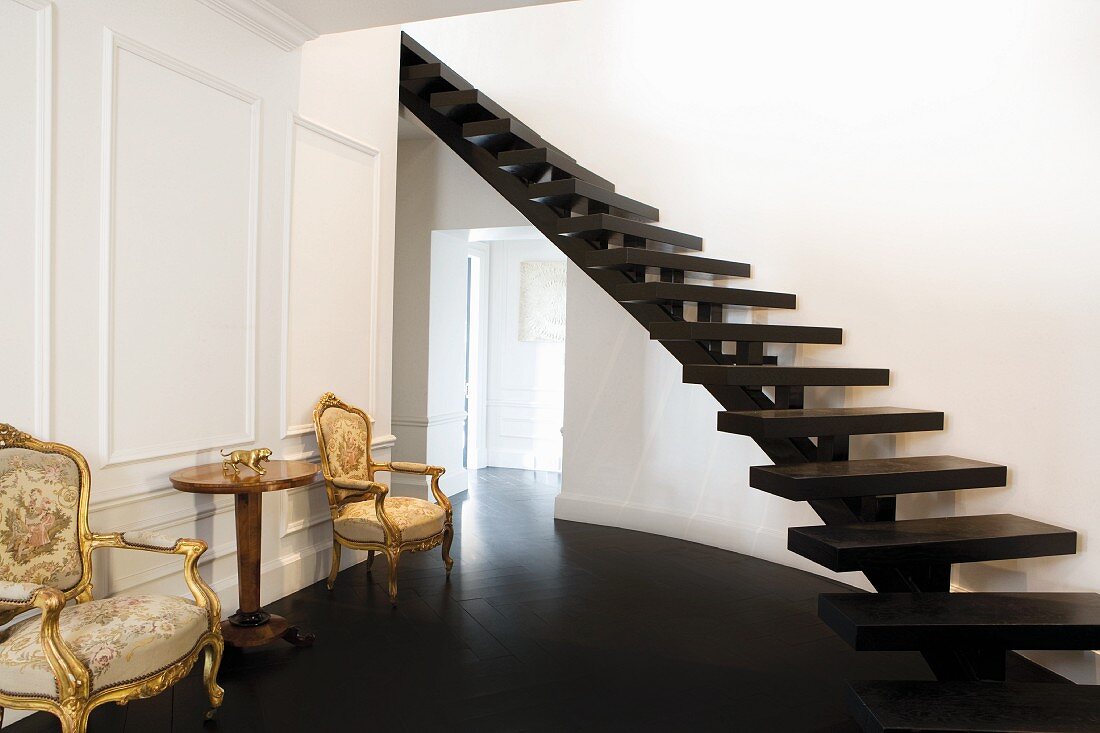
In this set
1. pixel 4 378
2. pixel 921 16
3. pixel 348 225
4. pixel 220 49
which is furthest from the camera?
pixel 348 225

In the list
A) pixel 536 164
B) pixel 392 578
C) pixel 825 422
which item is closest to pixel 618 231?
pixel 536 164

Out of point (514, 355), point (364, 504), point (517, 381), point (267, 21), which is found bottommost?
point (364, 504)

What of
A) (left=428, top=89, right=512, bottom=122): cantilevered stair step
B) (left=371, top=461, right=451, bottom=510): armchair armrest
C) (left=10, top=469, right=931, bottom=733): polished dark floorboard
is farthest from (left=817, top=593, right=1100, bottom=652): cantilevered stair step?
(left=428, top=89, right=512, bottom=122): cantilevered stair step

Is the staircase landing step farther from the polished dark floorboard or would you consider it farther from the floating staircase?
the polished dark floorboard

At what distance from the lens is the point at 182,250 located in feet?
11.4

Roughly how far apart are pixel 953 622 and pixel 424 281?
193 inches

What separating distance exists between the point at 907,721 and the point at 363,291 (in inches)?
143

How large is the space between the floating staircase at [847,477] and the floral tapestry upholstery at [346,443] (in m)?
1.69

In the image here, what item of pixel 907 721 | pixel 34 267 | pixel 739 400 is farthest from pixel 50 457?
pixel 739 400

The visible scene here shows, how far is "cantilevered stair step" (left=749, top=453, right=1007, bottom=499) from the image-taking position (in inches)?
126

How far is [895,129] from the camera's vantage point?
440cm

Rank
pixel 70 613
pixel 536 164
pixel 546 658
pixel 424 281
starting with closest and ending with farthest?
pixel 70 613 → pixel 546 658 → pixel 536 164 → pixel 424 281

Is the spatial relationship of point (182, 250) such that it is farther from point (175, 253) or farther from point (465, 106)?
point (465, 106)

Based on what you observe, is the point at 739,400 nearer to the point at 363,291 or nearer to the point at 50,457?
the point at 363,291
